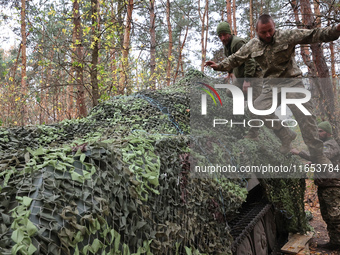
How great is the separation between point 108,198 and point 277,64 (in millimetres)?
3570

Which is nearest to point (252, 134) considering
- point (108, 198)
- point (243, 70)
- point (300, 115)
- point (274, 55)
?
point (300, 115)

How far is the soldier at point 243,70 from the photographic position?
15.0ft

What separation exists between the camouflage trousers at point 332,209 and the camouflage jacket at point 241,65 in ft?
7.30

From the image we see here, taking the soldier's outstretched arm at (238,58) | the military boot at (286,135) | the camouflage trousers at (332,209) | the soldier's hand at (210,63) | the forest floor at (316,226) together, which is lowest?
the forest floor at (316,226)

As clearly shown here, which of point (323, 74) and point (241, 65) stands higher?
point (323, 74)

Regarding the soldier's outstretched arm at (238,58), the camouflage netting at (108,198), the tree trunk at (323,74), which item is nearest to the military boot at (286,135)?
the soldier's outstretched arm at (238,58)

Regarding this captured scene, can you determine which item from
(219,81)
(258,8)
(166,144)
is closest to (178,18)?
(258,8)

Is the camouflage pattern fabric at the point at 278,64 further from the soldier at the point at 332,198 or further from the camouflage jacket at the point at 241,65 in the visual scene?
the soldier at the point at 332,198

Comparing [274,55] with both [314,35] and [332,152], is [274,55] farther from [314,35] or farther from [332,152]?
[332,152]

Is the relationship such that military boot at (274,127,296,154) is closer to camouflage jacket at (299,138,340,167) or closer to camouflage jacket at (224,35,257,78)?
camouflage jacket at (299,138,340,167)

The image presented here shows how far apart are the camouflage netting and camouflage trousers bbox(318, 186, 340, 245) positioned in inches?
81.7

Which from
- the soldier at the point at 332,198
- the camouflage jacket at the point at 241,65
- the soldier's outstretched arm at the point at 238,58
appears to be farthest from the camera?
the soldier at the point at 332,198

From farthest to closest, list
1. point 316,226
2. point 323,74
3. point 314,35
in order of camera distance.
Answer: point 323,74, point 316,226, point 314,35

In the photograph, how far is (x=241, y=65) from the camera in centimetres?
495
